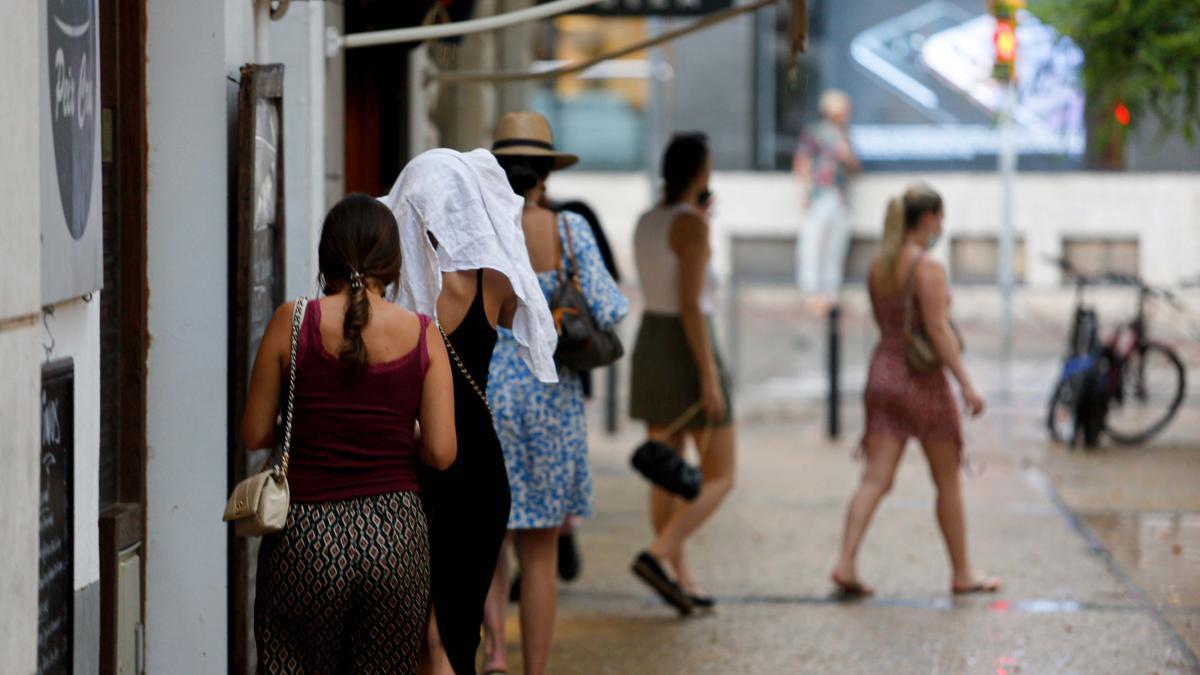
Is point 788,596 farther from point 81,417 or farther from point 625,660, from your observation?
point 81,417

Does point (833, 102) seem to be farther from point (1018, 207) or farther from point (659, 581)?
point (659, 581)

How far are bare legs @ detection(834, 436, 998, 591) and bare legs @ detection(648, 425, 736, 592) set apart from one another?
63 cm

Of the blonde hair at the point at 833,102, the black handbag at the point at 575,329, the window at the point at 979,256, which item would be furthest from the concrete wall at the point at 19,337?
the window at the point at 979,256

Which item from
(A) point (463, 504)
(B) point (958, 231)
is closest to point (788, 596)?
(A) point (463, 504)

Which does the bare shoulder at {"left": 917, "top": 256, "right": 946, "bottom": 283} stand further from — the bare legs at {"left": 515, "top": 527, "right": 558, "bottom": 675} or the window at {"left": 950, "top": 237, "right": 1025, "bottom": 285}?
the window at {"left": 950, "top": 237, "right": 1025, "bottom": 285}

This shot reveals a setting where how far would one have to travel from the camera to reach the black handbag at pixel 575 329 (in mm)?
5891

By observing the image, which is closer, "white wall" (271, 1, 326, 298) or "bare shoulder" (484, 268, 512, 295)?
"bare shoulder" (484, 268, 512, 295)

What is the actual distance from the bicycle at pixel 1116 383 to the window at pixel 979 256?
10.1m


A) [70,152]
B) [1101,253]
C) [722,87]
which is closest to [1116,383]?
[70,152]

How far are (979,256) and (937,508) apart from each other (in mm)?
15533

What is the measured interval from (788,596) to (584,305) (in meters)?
2.48

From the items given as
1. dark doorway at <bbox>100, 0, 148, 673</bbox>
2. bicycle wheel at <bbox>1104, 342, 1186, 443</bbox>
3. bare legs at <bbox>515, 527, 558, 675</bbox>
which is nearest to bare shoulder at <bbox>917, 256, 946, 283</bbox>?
bare legs at <bbox>515, 527, 558, 675</bbox>

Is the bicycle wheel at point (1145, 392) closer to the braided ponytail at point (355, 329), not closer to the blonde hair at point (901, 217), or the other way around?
the blonde hair at point (901, 217)

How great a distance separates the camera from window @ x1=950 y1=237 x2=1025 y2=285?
22828 mm
